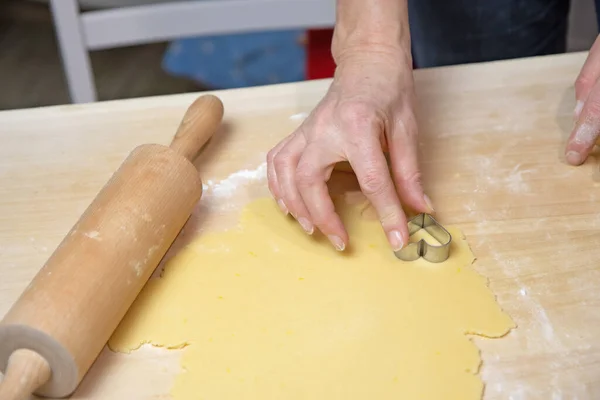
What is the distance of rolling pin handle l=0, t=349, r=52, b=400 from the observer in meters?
0.66

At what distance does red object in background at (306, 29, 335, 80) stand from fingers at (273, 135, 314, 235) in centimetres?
121

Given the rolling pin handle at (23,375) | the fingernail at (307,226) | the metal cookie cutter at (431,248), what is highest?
the rolling pin handle at (23,375)

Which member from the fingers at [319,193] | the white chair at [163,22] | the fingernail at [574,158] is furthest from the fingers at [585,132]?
the white chair at [163,22]

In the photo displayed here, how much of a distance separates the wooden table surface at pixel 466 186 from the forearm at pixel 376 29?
0.15 m

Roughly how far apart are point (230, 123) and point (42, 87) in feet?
5.85

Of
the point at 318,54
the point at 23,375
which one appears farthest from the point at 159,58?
the point at 23,375

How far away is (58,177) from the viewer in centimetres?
101

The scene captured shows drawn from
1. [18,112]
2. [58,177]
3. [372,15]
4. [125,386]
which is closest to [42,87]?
[18,112]

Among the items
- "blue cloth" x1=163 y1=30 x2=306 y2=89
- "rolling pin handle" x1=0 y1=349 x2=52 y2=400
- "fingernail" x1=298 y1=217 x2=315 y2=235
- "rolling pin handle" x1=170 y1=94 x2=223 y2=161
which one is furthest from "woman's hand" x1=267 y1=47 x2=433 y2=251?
"blue cloth" x1=163 y1=30 x2=306 y2=89

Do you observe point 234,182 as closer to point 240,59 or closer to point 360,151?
point 360,151

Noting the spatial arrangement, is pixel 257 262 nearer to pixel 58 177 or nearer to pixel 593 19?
pixel 58 177

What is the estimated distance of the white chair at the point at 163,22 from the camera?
1442 mm

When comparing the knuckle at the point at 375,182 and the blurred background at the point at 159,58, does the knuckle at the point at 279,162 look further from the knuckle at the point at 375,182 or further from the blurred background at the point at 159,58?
the blurred background at the point at 159,58

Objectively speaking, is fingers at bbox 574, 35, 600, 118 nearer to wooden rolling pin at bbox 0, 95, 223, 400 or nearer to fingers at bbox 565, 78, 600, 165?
fingers at bbox 565, 78, 600, 165
